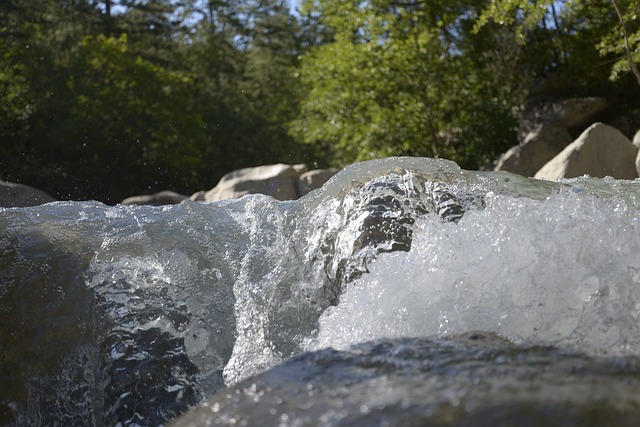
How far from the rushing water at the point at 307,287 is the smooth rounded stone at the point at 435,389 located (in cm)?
2

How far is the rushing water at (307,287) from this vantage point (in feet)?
9.55

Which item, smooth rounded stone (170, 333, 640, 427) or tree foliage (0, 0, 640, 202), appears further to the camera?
tree foliage (0, 0, 640, 202)

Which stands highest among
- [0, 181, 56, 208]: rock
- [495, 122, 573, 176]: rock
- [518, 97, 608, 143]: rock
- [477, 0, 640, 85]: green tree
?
[477, 0, 640, 85]: green tree

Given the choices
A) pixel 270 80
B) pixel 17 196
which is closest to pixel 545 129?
pixel 17 196

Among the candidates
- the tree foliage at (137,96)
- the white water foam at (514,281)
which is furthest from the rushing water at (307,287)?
the tree foliage at (137,96)

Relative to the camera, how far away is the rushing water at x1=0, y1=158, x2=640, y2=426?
2.91 metres

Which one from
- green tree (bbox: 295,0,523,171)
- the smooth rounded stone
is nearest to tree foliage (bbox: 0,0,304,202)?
green tree (bbox: 295,0,523,171)

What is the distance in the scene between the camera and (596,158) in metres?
8.91

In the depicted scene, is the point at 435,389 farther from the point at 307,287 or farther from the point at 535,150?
the point at 535,150

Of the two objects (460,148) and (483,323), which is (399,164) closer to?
(483,323)

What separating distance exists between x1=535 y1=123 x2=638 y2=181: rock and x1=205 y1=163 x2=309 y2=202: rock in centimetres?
281

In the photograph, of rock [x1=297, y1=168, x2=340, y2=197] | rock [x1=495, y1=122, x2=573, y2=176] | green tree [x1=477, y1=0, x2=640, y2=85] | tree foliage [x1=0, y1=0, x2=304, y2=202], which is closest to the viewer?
rock [x1=297, y1=168, x2=340, y2=197]

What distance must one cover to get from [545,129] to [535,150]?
2.40 ft

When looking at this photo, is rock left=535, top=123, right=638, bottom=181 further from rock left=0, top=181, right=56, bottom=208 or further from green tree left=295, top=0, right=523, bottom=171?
green tree left=295, top=0, right=523, bottom=171
